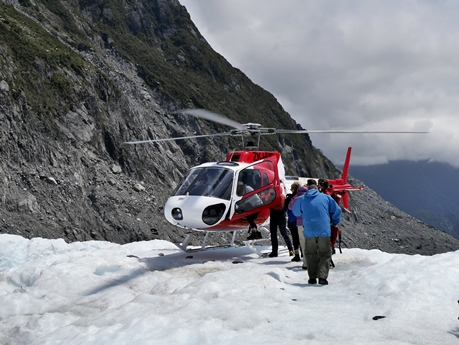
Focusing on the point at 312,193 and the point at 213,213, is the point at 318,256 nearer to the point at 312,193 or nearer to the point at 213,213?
the point at 312,193

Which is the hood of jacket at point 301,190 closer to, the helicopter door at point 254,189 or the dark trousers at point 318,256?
the helicopter door at point 254,189

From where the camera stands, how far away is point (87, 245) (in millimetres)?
14148

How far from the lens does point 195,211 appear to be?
10.3 metres

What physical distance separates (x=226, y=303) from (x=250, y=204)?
19.3 feet

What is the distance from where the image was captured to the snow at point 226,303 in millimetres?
4961

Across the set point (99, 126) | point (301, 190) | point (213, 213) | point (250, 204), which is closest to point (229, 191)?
point (213, 213)

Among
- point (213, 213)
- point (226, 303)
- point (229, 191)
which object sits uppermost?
point (229, 191)

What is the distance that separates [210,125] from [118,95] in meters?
17.4

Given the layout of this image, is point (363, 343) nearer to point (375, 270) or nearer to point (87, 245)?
point (375, 270)

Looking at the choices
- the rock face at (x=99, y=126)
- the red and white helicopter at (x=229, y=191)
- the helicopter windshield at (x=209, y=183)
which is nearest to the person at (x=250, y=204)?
the red and white helicopter at (x=229, y=191)

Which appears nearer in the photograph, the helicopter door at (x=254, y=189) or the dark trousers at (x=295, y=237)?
the dark trousers at (x=295, y=237)

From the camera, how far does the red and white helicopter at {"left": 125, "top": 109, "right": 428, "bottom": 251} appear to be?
10.5 m

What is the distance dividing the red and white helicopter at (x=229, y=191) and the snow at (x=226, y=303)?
1.24 m

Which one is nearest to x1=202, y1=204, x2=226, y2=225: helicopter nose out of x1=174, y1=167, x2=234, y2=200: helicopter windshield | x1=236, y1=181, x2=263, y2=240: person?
x1=174, y1=167, x2=234, y2=200: helicopter windshield
